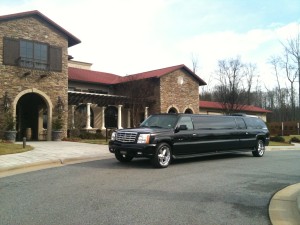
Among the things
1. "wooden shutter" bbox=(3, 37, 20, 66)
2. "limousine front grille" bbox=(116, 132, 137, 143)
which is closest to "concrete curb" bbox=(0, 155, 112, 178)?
"limousine front grille" bbox=(116, 132, 137, 143)

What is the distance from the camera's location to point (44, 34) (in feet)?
80.9

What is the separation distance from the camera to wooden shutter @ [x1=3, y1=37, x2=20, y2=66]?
22.7 m

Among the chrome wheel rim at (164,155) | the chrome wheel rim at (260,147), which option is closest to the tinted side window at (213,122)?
the chrome wheel rim at (164,155)

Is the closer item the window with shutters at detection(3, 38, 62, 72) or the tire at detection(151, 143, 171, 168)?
the tire at detection(151, 143, 171, 168)

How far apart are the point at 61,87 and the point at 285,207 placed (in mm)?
21551

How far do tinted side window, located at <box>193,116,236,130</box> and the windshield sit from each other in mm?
973

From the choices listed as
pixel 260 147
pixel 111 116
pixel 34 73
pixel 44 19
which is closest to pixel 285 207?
pixel 260 147

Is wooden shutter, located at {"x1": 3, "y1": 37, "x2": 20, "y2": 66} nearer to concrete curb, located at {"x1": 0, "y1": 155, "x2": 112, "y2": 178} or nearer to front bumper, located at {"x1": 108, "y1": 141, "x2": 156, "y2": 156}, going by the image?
concrete curb, located at {"x1": 0, "y1": 155, "x2": 112, "y2": 178}

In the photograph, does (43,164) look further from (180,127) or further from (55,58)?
(55,58)

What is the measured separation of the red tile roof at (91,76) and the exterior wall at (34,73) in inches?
246

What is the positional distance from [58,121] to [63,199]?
18613 mm

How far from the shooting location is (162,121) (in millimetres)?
12203

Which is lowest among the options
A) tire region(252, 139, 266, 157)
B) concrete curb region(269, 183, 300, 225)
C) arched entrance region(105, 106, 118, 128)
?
concrete curb region(269, 183, 300, 225)

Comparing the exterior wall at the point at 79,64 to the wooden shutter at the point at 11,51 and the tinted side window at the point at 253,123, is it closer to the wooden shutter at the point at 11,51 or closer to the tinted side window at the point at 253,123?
the wooden shutter at the point at 11,51
